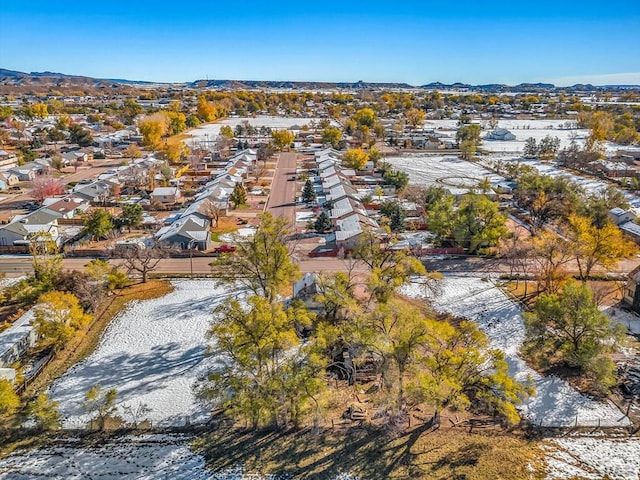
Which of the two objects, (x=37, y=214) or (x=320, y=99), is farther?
(x=320, y=99)

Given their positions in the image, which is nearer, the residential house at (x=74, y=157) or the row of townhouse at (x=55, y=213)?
the row of townhouse at (x=55, y=213)

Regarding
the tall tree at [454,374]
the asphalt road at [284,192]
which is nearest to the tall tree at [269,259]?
the tall tree at [454,374]

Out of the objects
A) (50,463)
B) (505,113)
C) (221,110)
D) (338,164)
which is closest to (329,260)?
(50,463)

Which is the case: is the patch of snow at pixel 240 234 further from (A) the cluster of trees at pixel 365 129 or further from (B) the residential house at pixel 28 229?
(A) the cluster of trees at pixel 365 129

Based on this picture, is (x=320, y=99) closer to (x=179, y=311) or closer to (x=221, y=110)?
(x=221, y=110)

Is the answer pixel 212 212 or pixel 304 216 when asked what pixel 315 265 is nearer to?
pixel 304 216

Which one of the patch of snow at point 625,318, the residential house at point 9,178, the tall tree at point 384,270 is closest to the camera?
the tall tree at point 384,270
